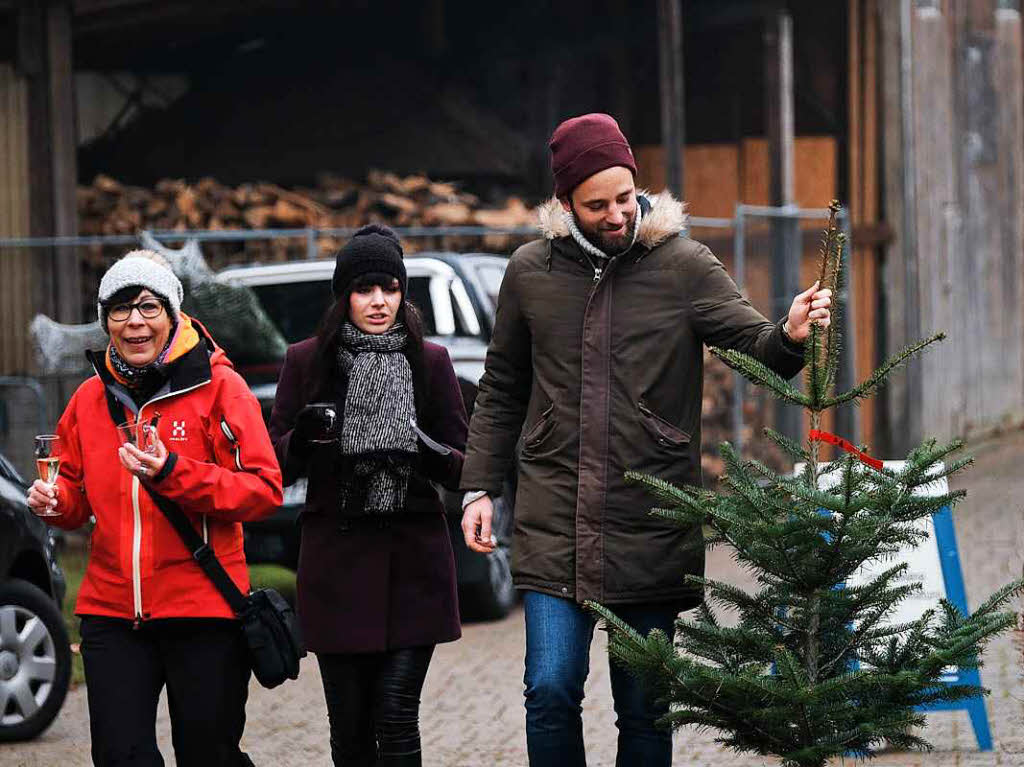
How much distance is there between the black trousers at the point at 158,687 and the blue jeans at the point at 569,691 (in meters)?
0.77

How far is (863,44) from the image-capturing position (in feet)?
61.7

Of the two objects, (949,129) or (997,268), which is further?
(997,268)

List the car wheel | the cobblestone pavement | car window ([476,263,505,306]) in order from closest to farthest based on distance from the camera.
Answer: the cobblestone pavement, the car wheel, car window ([476,263,505,306])

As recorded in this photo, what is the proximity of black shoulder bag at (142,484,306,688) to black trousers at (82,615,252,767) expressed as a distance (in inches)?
2.7

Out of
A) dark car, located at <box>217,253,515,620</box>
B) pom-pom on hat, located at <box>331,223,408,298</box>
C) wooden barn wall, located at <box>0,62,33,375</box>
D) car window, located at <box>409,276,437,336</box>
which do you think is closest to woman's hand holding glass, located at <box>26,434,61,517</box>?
pom-pom on hat, located at <box>331,223,408,298</box>

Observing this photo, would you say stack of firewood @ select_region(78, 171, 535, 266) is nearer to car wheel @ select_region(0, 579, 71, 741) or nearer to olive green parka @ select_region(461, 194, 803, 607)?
car wheel @ select_region(0, 579, 71, 741)

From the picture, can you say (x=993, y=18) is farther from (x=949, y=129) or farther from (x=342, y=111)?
(x=342, y=111)

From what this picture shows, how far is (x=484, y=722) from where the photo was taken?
319 inches

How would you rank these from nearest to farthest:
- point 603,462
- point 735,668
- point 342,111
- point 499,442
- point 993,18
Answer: point 735,668 < point 603,462 < point 499,442 < point 342,111 < point 993,18

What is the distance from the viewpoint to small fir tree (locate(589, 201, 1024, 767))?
443 cm

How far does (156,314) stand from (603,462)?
1.21 m

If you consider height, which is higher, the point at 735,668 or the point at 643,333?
the point at 643,333

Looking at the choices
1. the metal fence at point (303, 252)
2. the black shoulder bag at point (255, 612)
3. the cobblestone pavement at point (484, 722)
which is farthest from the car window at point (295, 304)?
the black shoulder bag at point (255, 612)

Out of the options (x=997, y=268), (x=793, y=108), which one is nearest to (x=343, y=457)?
(x=793, y=108)
